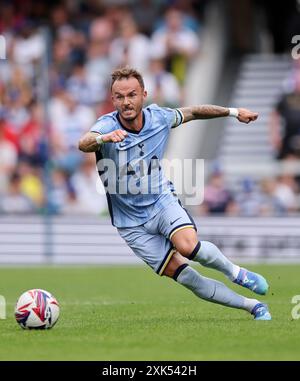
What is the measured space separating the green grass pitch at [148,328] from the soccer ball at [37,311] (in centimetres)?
10

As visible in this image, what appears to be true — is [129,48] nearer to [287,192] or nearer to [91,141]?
[287,192]

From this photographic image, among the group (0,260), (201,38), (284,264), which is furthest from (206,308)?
(201,38)

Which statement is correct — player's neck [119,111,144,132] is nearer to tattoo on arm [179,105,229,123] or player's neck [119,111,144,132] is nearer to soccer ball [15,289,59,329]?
tattoo on arm [179,105,229,123]

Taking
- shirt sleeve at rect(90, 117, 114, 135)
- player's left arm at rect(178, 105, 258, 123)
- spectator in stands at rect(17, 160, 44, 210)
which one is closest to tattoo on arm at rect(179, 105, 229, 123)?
player's left arm at rect(178, 105, 258, 123)

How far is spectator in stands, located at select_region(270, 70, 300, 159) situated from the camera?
23.0 meters

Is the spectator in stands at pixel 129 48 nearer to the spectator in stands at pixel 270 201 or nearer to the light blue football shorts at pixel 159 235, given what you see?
the spectator in stands at pixel 270 201

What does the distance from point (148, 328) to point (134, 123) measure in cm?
200

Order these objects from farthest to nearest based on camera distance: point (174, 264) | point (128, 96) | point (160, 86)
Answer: point (160, 86) → point (174, 264) → point (128, 96)

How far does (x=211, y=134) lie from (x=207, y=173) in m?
3.08

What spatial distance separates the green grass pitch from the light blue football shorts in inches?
24.9

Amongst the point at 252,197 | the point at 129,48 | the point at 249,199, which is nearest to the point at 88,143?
the point at 249,199

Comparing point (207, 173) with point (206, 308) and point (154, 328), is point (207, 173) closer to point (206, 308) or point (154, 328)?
point (206, 308)

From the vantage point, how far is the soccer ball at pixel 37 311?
10.5 meters

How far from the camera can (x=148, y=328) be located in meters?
10.5
